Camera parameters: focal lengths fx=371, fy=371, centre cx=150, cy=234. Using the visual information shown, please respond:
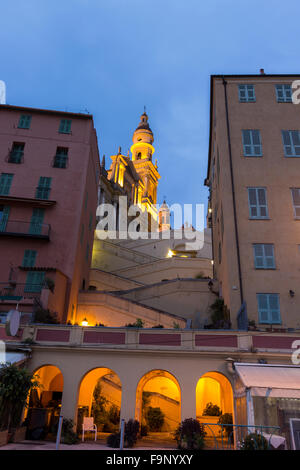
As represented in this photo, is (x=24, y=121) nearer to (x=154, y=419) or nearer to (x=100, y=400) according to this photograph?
Answer: (x=100, y=400)

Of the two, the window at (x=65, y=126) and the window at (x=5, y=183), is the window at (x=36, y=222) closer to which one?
the window at (x=5, y=183)

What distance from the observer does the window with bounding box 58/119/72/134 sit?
25.0 metres

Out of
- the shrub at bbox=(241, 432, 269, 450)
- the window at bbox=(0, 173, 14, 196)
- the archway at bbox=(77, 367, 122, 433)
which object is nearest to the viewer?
the shrub at bbox=(241, 432, 269, 450)

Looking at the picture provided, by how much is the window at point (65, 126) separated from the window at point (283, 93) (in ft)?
43.9

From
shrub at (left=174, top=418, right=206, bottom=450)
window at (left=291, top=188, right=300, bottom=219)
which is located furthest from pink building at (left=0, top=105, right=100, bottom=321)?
window at (left=291, top=188, right=300, bottom=219)

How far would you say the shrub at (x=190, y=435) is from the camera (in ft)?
42.4

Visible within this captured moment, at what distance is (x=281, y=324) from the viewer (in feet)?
53.5

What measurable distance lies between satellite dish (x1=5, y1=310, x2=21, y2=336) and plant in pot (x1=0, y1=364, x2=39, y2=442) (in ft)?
4.45

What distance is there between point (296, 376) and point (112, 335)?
7125 millimetres

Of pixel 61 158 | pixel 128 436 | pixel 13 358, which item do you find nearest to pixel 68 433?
pixel 128 436

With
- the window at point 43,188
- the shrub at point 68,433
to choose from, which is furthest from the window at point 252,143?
the shrub at point 68,433

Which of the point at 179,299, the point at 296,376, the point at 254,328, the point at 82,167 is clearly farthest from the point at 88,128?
the point at 296,376

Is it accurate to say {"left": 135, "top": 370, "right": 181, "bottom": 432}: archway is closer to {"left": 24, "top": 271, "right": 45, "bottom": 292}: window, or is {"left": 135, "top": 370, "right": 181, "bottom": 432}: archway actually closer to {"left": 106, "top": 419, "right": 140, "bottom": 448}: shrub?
{"left": 106, "top": 419, "right": 140, "bottom": 448}: shrub

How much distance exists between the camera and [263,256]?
17.8 metres
